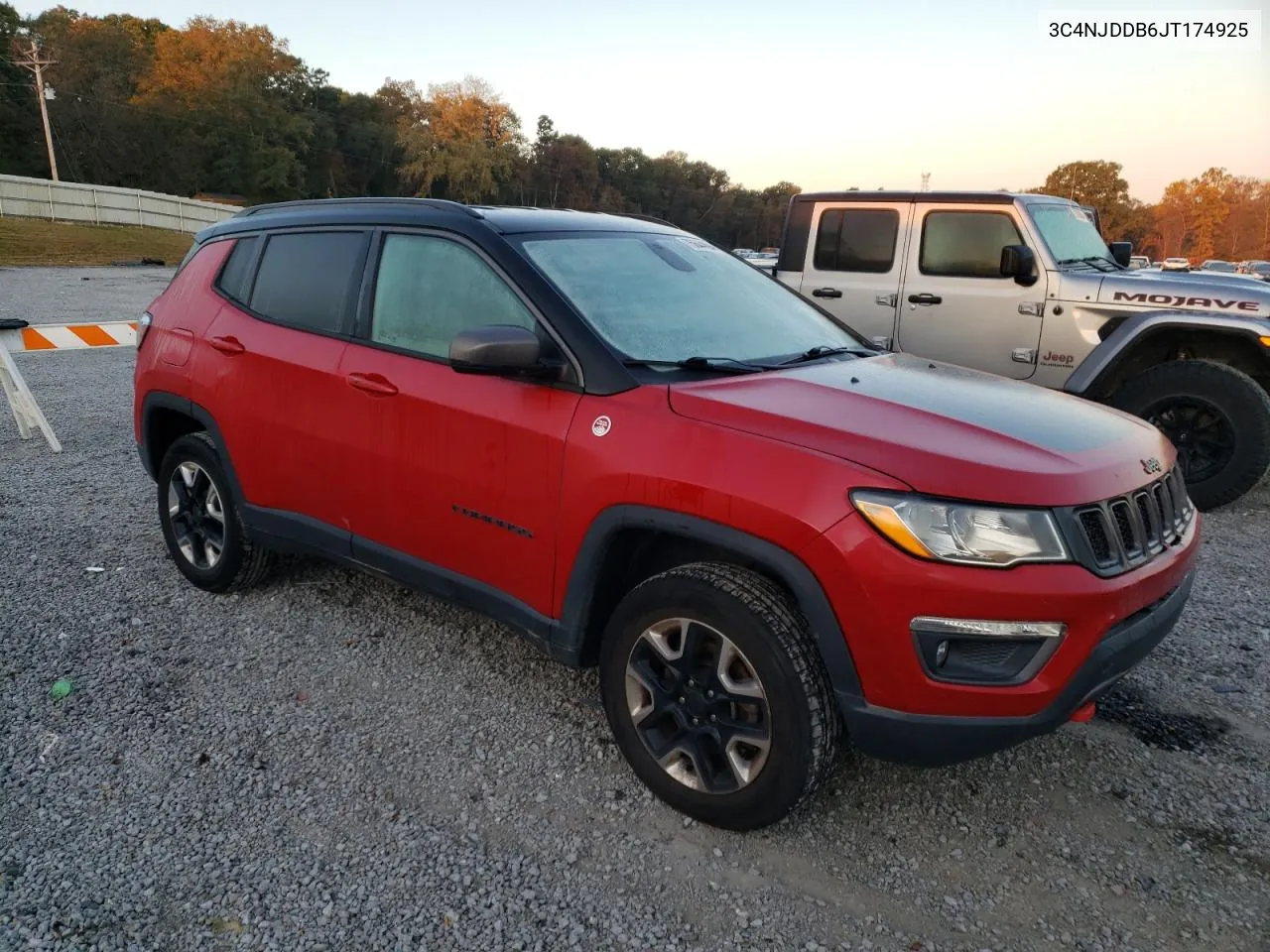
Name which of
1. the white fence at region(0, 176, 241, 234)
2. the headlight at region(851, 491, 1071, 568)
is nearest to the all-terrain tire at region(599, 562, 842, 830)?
the headlight at region(851, 491, 1071, 568)

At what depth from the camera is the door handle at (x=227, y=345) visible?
3854 mm

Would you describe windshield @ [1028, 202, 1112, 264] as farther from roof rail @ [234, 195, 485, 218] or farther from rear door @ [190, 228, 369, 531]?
rear door @ [190, 228, 369, 531]

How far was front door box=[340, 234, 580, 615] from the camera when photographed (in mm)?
2897

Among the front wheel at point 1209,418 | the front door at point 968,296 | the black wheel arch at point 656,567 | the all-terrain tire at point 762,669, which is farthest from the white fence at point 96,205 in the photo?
the all-terrain tire at point 762,669

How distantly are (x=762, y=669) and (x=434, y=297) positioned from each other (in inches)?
72.2

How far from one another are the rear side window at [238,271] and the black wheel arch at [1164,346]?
498 cm

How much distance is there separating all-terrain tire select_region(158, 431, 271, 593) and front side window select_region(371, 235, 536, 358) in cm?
123

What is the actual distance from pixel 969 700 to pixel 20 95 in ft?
238

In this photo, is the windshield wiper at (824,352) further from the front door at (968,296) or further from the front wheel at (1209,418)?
the front door at (968,296)

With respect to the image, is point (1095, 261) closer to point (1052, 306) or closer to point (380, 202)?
point (1052, 306)

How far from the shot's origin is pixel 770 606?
7.97ft

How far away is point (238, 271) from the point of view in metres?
4.07

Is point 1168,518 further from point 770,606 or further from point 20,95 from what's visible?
point 20,95

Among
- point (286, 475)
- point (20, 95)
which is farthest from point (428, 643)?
point (20, 95)
